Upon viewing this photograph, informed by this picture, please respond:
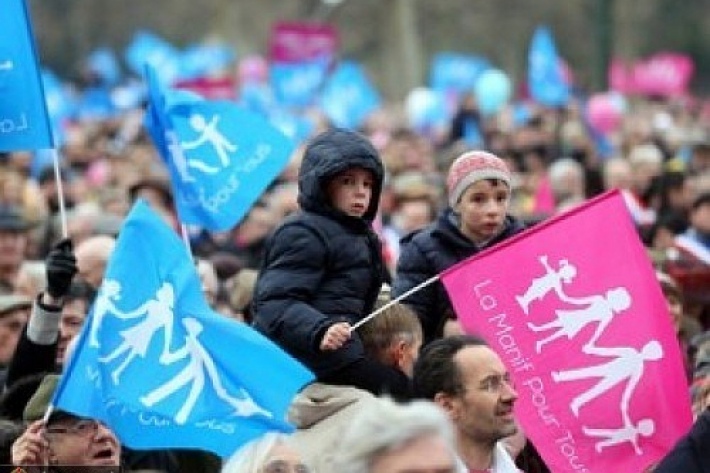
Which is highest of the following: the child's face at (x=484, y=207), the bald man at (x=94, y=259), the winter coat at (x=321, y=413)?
the child's face at (x=484, y=207)

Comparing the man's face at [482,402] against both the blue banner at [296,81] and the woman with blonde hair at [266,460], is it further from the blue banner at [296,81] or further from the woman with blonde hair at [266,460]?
the blue banner at [296,81]

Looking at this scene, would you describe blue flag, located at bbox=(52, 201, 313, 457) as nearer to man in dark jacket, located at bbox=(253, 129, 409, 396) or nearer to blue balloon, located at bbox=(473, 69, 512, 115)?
man in dark jacket, located at bbox=(253, 129, 409, 396)

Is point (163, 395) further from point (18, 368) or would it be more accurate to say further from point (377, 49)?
point (377, 49)

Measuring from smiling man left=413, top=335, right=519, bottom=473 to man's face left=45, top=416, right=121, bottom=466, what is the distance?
1.09 m

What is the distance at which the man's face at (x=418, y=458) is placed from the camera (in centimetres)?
648

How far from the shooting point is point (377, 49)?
59.8 meters

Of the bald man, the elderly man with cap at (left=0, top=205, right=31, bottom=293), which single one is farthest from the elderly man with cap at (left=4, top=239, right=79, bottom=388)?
the elderly man with cap at (left=0, top=205, right=31, bottom=293)

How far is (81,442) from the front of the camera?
9.18 meters

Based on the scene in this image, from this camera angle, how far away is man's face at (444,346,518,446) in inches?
344

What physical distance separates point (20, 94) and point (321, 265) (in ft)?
6.54

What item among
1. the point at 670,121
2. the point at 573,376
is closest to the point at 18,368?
the point at 573,376

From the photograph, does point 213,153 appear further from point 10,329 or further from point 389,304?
point 389,304

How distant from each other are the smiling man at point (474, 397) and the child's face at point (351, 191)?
0.88 m

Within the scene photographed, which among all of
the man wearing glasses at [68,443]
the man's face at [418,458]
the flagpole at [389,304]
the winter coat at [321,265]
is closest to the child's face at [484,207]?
the flagpole at [389,304]
